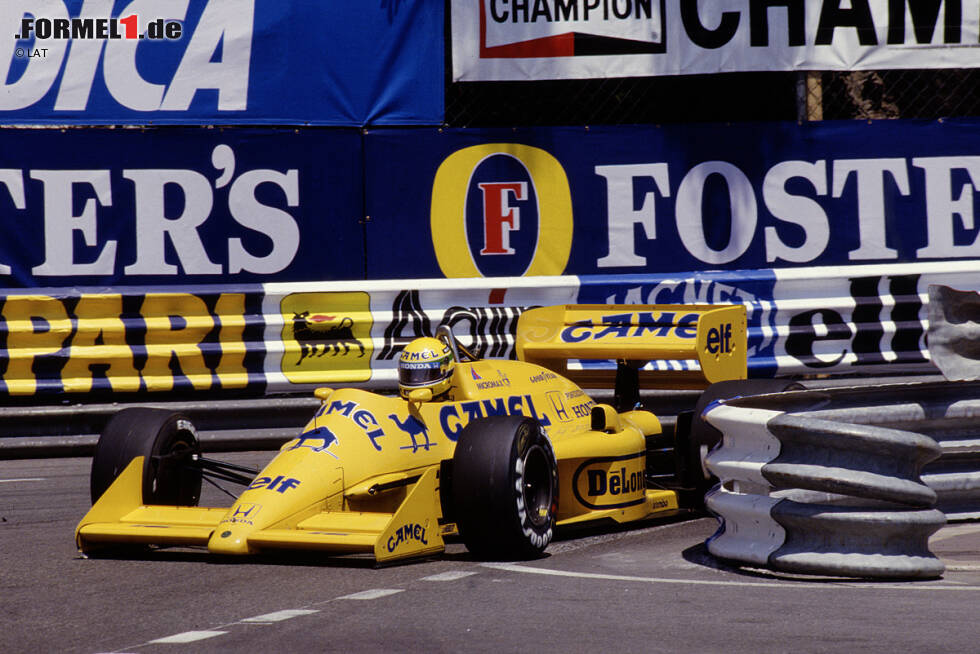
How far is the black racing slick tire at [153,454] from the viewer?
24.1ft

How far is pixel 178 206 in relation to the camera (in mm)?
11836

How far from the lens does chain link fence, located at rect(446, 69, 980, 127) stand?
1290cm

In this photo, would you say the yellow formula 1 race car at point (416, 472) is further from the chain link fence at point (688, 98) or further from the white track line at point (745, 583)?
the chain link fence at point (688, 98)

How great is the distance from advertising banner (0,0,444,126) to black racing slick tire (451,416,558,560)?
17.9 feet

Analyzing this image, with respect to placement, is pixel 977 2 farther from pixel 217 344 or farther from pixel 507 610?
pixel 507 610

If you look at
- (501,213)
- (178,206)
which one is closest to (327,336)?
(178,206)

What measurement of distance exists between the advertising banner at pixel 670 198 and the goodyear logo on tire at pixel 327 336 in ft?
1.67

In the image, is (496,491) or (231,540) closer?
(231,540)

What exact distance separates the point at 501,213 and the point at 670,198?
4.63 ft

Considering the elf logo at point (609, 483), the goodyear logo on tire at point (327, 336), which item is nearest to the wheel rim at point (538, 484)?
the elf logo at point (609, 483)

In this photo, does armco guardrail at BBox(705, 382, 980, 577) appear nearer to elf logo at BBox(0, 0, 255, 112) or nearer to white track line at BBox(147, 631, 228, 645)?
white track line at BBox(147, 631, 228, 645)

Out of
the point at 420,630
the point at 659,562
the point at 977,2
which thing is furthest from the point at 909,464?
the point at 977,2

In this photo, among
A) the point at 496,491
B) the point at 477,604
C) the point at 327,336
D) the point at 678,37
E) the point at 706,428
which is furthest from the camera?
the point at 678,37

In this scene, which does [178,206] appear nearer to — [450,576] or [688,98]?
[688,98]
